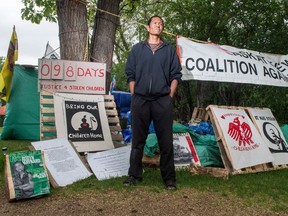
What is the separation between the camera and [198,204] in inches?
157

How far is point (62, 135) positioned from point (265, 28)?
9395 mm

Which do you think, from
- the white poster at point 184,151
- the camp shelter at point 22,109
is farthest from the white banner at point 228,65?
the camp shelter at point 22,109

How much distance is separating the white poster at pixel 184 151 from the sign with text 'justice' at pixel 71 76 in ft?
5.98

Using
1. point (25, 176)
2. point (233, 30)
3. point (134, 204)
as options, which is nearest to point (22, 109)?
point (25, 176)

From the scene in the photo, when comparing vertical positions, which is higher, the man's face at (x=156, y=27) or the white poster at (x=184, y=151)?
the man's face at (x=156, y=27)

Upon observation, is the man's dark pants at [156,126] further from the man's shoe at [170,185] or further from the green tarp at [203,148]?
the green tarp at [203,148]

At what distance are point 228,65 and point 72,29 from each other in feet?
9.95

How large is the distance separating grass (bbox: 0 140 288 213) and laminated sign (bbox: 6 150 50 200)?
285 millimetres

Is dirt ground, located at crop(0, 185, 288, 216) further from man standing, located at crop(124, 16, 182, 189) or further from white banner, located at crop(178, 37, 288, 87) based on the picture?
white banner, located at crop(178, 37, 288, 87)

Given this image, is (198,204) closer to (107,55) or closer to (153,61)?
(153,61)

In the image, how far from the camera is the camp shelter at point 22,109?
9828mm

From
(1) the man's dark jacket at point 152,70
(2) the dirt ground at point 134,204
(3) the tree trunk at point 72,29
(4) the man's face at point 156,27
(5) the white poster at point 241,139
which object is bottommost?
(2) the dirt ground at point 134,204

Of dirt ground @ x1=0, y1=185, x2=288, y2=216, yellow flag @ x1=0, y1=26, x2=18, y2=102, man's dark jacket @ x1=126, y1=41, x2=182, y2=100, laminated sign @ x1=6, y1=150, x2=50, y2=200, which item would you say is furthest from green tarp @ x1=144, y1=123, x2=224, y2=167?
yellow flag @ x1=0, y1=26, x2=18, y2=102

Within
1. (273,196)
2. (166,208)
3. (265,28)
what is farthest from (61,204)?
(265,28)
